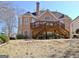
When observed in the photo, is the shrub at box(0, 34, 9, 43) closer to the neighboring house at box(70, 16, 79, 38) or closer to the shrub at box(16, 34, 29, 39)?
the shrub at box(16, 34, 29, 39)

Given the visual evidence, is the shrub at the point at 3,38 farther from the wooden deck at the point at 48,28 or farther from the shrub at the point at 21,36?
the wooden deck at the point at 48,28

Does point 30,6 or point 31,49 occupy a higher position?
point 30,6

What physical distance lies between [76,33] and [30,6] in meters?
0.87

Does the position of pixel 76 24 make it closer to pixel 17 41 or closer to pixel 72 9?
pixel 72 9

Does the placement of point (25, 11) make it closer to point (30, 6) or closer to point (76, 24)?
point (30, 6)

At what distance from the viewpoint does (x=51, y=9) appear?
4.76 m

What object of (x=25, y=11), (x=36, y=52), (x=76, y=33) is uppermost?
(x=25, y=11)

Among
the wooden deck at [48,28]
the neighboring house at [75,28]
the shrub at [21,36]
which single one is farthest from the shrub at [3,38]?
the neighboring house at [75,28]

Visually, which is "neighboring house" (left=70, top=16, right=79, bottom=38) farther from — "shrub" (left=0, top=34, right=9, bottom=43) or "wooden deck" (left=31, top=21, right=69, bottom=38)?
"shrub" (left=0, top=34, right=9, bottom=43)

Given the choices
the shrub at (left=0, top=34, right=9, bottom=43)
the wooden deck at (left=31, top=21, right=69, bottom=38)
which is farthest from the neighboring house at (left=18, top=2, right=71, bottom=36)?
the shrub at (left=0, top=34, right=9, bottom=43)

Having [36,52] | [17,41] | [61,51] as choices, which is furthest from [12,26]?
[61,51]

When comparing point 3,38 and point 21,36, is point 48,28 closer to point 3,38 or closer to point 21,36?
point 21,36

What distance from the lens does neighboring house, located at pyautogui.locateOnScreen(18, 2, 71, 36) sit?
15.5ft

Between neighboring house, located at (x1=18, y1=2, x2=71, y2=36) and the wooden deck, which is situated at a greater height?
neighboring house, located at (x1=18, y1=2, x2=71, y2=36)
